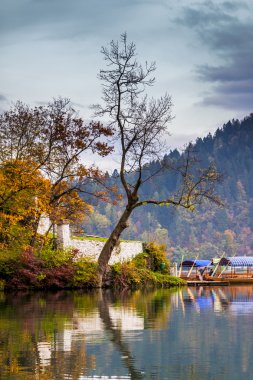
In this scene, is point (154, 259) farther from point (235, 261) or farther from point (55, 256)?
point (235, 261)

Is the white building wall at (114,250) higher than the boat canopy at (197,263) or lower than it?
higher

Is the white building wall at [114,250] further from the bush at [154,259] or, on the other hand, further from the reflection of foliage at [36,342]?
the reflection of foliage at [36,342]

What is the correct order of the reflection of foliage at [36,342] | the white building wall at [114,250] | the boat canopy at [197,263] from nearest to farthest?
the reflection of foliage at [36,342], the white building wall at [114,250], the boat canopy at [197,263]

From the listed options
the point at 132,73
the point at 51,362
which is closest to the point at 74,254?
the point at 132,73

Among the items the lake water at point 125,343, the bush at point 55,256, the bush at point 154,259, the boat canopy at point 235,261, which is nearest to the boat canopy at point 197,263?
the boat canopy at point 235,261

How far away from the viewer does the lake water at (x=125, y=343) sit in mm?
14100

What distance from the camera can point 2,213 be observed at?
43062 millimetres

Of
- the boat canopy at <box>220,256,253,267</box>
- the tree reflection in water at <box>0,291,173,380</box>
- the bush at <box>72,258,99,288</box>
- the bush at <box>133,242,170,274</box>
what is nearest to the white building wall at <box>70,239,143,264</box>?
the bush at <box>133,242,170,274</box>

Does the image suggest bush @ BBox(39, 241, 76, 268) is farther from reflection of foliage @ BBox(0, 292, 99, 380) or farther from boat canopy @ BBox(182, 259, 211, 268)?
boat canopy @ BBox(182, 259, 211, 268)

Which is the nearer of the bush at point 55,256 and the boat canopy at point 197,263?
the bush at point 55,256

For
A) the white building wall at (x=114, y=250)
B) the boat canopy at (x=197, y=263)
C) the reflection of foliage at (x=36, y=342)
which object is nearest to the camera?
the reflection of foliage at (x=36, y=342)

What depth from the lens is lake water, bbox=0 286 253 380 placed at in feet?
46.3

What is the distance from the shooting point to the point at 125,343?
17.9 m

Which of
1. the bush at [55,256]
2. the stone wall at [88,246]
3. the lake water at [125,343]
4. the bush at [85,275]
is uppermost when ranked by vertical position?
the stone wall at [88,246]
